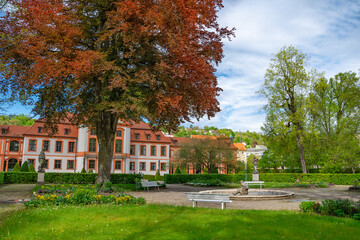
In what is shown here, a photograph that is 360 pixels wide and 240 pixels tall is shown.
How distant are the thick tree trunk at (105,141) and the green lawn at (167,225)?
765 centimetres

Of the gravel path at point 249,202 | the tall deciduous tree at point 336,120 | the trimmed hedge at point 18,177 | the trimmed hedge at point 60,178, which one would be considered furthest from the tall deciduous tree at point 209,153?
the gravel path at point 249,202

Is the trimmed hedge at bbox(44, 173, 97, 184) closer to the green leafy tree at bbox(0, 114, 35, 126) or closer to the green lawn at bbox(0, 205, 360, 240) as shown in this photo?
the green leafy tree at bbox(0, 114, 35, 126)

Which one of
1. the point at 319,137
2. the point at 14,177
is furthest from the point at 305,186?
the point at 14,177

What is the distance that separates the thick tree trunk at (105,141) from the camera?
54.2ft

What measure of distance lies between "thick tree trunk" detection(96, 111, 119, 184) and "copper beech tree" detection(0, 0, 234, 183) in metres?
0.06

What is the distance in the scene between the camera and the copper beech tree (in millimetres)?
13211

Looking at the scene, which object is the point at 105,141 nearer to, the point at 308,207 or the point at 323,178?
the point at 308,207

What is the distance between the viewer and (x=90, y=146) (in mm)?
43312

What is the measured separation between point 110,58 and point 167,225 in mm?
11033

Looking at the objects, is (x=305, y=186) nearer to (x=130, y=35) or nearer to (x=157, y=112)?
(x=157, y=112)

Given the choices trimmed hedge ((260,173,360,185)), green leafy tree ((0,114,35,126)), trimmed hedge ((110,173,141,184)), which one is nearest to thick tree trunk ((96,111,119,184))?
green leafy tree ((0,114,35,126))

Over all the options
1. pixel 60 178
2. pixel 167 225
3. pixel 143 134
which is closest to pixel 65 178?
pixel 60 178

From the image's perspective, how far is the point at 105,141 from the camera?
16.8 metres

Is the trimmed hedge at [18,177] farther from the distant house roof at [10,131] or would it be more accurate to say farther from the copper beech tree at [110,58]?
the distant house roof at [10,131]
